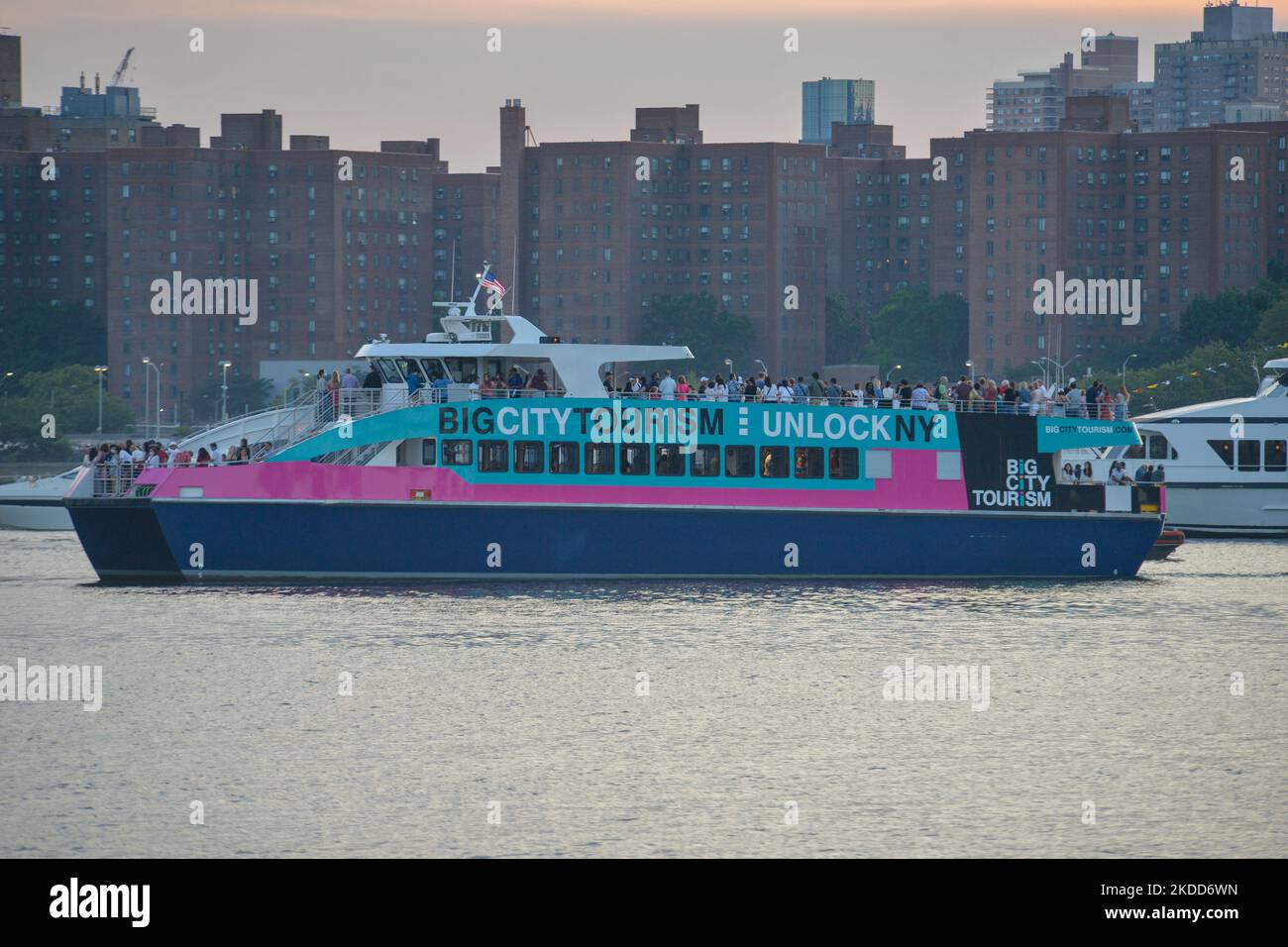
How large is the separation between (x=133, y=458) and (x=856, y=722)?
71.6 feet

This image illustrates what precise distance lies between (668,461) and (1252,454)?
2585cm

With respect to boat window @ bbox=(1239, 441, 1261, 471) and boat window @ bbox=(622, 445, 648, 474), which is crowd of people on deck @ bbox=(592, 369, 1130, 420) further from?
boat window @ bbox=(1239, 441, 1261, 471)

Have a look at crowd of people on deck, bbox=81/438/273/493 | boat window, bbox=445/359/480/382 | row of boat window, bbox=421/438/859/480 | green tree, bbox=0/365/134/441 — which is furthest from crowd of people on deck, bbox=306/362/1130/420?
green tree, bbox=0/365/134/441

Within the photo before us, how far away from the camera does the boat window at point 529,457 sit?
45.8 metres

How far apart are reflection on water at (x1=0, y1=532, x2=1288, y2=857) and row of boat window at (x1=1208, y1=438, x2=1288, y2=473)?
1681 centimetres

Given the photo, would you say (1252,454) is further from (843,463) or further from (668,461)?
(668,461)

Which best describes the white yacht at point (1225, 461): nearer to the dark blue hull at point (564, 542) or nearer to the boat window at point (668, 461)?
the dark blue hull at point (564, 542)

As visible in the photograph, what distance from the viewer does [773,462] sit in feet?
153

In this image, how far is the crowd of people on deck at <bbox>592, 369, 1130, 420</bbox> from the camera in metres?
47.1

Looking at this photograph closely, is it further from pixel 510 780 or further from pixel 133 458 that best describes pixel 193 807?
pixel 133 458

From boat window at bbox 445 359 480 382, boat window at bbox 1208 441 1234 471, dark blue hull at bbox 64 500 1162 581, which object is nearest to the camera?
dark blue hull at bbox 64 500 1162 581

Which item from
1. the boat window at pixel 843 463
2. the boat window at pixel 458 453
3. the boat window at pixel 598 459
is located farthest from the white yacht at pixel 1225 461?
the boat window at pixel 458 453

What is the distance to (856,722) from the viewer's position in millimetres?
31984
